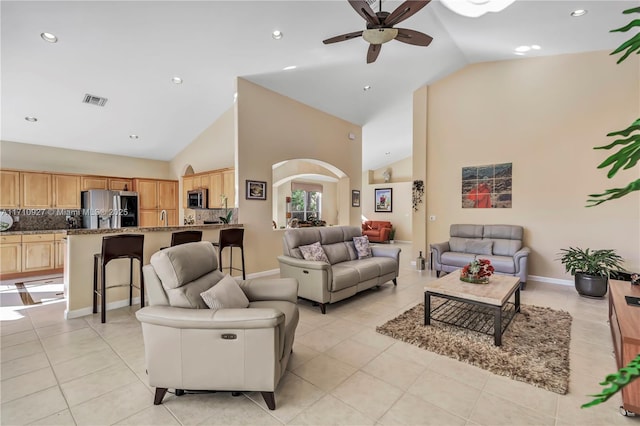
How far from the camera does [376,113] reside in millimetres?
7312

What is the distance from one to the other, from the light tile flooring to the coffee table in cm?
59

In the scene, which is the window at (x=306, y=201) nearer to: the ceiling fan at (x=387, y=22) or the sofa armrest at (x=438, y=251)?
the sofa armrest at (x=438, y=251)

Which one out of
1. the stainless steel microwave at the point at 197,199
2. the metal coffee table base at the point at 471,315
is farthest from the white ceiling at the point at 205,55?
the metal coffee table base at the point at 471,315

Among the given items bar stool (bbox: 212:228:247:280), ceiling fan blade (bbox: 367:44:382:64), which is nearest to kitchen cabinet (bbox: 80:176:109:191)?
bar stool (bbox: 212:228:247:280)

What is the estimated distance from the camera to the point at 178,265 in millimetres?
2174

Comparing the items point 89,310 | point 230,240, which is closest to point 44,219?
point 89,310

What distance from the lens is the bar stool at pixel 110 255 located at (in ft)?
11.3

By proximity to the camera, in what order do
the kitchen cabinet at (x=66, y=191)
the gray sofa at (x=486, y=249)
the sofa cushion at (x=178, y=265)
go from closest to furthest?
the sofa cushion at (x=178, y=265) → the gray sofa at (x=486, y=249) → the kitchen cabinet at (x=66, y=191)

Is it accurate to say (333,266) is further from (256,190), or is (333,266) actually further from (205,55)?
(205,55)

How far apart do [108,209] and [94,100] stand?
2647 mm

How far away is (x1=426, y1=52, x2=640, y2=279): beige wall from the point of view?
465 cm

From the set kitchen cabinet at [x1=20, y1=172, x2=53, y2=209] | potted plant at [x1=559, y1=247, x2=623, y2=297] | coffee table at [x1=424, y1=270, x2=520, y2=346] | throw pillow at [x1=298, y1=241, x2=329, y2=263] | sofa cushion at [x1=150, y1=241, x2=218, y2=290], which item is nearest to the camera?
sofa cushion at [x1=150, y1=241, x2=218, y2=290]

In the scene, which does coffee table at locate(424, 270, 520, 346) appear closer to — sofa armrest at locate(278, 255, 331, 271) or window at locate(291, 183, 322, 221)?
sofa armrest at locate(278, 255, 331, 271)

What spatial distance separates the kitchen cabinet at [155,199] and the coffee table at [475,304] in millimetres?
6175
